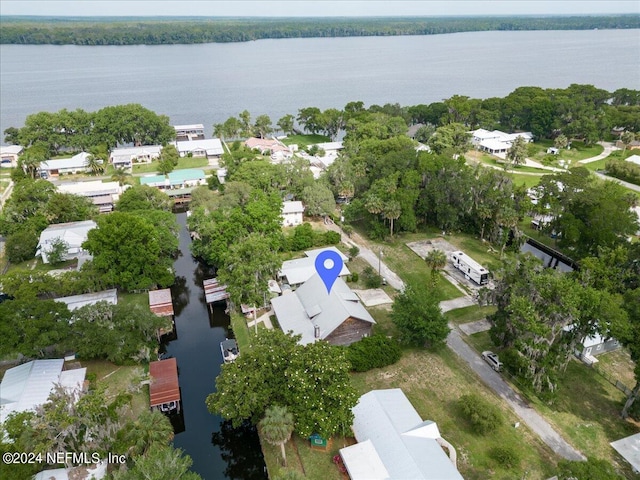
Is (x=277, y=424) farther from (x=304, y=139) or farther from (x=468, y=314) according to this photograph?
(x=304, y=139)

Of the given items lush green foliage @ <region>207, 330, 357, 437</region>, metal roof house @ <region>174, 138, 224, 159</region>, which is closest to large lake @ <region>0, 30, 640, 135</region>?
metal roof house @ <region>174, 138, 224, 159</region>

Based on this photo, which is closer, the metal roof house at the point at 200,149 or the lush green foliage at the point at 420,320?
the lush green foliage at the point at 420,320

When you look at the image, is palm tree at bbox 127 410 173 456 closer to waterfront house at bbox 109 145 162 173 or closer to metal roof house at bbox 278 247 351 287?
metal roof house at bbox 278 247 351 287

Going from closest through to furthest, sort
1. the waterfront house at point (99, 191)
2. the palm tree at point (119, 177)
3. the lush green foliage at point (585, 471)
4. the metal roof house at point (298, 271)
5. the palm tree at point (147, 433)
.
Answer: the lush green foliage at point (585, 471), the palm tree at point (147, 433), the metal roof house at point (298, 271), the waterfront house at point (99, 191), the palm tree at point (119, 177)

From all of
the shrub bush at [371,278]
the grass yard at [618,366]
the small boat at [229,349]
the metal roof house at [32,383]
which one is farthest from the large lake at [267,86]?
the grass yard at [618,366]

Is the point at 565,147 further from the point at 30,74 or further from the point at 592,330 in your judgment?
the point at 30,74

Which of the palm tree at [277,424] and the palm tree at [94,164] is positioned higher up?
the palm tree at [277,424]

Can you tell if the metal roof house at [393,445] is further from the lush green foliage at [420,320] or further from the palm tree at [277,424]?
the lush green foliage at [420,320]
